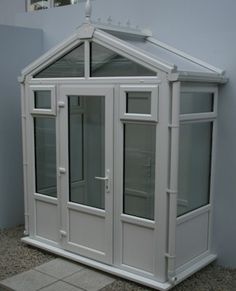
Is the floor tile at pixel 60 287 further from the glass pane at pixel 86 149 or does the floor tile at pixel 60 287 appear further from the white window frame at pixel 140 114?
the white window frame at pixel 140 114

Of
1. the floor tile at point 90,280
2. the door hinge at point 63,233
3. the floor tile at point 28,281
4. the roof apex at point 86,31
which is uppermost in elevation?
the roof apex at point 86,31

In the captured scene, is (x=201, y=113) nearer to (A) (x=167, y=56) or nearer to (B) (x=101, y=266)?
(A) (x=167, y=56)

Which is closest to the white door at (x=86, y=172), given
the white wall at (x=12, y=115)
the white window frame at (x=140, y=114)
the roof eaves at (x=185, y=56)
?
the white window frame at (x=140, y=114)

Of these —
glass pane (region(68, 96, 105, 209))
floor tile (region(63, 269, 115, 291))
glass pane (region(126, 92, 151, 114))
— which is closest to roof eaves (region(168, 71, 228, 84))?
glass pane (region(126, 92, 151, 114))

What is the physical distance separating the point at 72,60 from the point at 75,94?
386 mm

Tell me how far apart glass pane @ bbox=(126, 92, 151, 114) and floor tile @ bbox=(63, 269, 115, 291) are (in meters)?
1.76

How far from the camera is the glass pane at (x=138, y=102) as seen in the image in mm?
3967

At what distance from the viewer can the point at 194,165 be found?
14.4 feet

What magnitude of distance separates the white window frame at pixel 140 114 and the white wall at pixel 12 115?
221 cm

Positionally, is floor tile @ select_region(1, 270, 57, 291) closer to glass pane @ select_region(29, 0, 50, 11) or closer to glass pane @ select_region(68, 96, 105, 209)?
glass pane @ select_region(68, 96, 105, 209)

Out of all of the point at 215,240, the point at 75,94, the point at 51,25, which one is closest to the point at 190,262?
the point at 215,240

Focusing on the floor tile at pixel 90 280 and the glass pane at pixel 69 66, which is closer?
the floor tile at pixel 90 280

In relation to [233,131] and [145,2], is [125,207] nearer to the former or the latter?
[233,131]

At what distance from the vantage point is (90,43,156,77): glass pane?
4.03 metres
